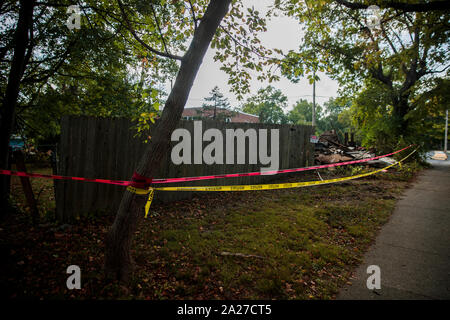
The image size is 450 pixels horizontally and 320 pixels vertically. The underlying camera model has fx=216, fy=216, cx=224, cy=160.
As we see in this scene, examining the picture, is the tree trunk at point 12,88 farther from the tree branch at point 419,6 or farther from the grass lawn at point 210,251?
the tree branch at point 419,6

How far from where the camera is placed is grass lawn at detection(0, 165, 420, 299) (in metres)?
2.49

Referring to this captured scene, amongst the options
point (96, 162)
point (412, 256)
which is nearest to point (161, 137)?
point (96, 162)

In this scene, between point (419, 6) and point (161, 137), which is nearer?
point (161, 137)

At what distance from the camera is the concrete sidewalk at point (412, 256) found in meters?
2.61

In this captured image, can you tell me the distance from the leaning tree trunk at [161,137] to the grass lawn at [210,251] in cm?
29

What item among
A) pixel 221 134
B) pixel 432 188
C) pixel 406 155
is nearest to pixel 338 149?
pixel 406 155

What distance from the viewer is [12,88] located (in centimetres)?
395

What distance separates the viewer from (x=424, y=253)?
3473mm

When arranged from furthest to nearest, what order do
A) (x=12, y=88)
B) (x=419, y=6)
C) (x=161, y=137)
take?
(x=419, y=6), (x=12, y=88), (x=161, y=137)

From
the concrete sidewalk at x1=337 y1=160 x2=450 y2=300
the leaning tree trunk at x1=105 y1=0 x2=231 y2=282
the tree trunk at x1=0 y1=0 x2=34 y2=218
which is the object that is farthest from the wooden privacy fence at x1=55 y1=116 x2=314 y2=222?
the concrete sidewalk at x1=337 y1=160 x2=450 y2=300

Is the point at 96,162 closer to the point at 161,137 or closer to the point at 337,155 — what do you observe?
the point at 161,137

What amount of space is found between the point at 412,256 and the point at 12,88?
7415 millimetres

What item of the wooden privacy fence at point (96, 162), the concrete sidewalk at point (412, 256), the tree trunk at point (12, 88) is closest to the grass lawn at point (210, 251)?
the concrete sidewalk at point (412, 256)
